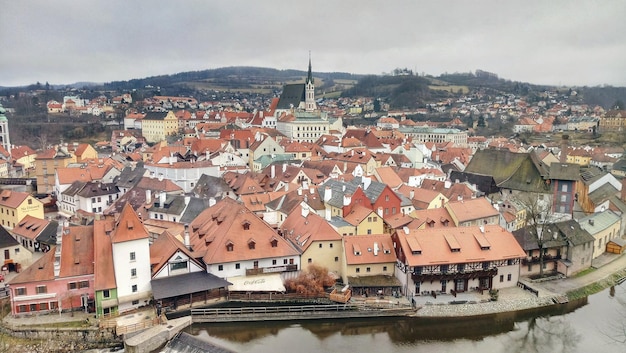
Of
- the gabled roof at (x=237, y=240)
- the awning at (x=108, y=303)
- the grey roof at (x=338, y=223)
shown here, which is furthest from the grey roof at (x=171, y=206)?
the awning at (x=108, y=303)

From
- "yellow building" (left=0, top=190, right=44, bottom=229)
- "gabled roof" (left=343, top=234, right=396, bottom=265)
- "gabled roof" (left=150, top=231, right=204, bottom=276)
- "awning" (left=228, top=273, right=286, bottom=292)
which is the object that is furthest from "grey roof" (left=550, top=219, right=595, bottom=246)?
"yellow building" (left=0, top=190, right=44, bottom=229)

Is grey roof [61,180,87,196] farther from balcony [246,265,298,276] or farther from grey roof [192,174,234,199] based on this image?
balcony [246,265,298,276]

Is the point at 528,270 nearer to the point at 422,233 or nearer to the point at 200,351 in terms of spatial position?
the point at 422,233

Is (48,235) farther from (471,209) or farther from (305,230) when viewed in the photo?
(471,209)

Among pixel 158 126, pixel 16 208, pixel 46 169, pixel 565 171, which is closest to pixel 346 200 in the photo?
pixel 565 171

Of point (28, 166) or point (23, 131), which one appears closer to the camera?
point (28, 166)

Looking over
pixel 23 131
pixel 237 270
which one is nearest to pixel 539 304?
pixel 237 270

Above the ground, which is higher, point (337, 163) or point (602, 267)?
point (337, 163)
